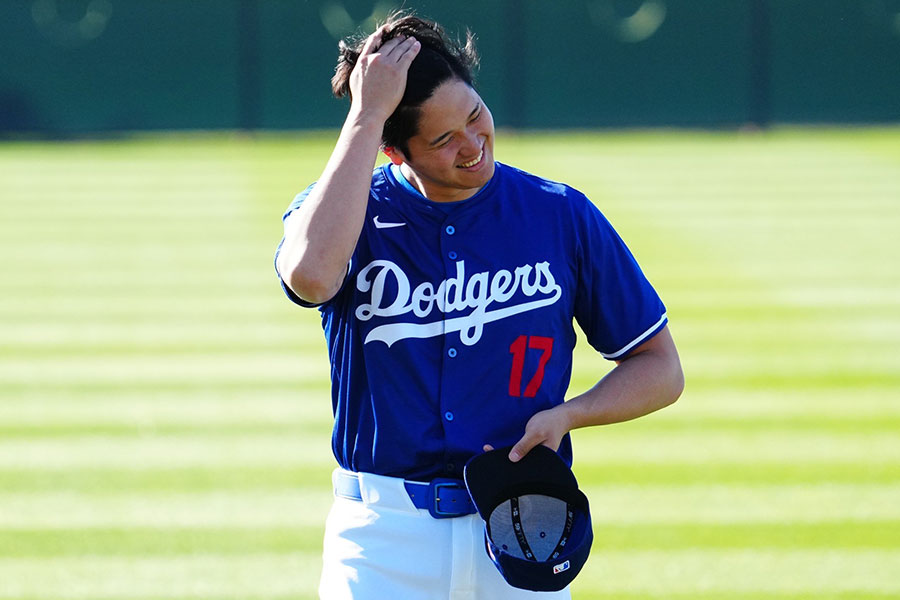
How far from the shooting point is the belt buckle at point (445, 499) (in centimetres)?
252

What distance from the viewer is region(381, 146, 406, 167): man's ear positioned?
261 cm

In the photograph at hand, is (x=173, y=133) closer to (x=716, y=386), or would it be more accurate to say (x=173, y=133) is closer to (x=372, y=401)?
(x=716, y=386)

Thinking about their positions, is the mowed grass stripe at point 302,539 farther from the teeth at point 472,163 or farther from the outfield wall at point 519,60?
the outfield wall at point 519,60

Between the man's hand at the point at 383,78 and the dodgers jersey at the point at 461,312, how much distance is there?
8.4 inches

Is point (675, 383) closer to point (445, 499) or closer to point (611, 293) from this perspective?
point (611, 293)

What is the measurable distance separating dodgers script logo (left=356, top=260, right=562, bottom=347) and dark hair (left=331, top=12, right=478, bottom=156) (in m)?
0.25

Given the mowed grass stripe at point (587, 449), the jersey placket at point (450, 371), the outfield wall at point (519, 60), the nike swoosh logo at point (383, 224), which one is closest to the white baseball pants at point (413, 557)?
the jersey placket at point (450, 371)

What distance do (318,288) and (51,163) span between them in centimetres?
1661

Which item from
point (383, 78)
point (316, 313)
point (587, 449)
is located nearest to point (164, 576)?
point (587, 449)

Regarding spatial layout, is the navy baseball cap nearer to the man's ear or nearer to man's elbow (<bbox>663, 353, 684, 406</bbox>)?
man's elbow (<bbox>663, 353, 684, 406</bbox>)

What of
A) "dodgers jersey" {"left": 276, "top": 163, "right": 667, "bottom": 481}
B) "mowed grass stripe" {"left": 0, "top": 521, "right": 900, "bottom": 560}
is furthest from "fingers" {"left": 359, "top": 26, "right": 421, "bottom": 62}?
"mowed grass stripe" {"left": 0, "top": 521, "right": 900, "bottom": 560}

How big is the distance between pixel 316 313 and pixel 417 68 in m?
6.80

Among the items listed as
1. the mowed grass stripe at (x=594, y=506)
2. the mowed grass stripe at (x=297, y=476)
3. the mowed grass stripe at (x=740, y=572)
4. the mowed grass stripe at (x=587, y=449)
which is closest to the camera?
the mowed grass stripe at (x=740, y=572)

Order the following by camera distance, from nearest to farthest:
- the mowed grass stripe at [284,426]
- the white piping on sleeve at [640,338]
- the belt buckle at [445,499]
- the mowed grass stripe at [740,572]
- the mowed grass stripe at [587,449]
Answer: the belt buckle at [445,499], the white piping on sleeve at [640,338], the mowed grass stripe at [740,572], the mowed grass stripe at [587,449], the mowed grass stripe at [284,426]
